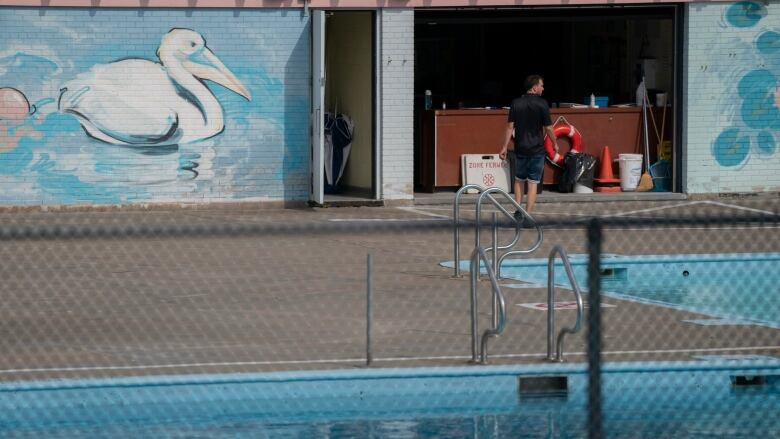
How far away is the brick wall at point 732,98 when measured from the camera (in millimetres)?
19844

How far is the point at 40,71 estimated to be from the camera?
18.4 m

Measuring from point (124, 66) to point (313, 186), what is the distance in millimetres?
3136

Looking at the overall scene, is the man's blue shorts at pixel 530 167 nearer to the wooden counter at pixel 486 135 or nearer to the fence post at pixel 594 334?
the wooden counter at pixel 486 135

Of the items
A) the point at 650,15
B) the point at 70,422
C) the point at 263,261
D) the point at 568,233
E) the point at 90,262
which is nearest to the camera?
the point at 70,422

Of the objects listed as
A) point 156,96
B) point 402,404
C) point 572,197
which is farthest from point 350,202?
point 402,404

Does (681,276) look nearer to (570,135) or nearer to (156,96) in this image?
(570,135)

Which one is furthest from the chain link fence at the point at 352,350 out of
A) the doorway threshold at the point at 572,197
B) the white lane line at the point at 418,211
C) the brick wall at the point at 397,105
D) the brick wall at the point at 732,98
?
the brick wall at the point at 732,98

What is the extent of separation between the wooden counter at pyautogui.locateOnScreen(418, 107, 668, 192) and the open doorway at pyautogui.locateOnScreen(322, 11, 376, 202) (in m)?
1.16

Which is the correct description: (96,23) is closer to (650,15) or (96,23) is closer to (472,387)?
(650,15)

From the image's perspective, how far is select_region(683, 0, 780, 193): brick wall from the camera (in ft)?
65.1

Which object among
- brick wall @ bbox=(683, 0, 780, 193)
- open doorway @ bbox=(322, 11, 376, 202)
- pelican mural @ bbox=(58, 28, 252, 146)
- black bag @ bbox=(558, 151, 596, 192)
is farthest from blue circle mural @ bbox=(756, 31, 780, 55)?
pelican mural @ bbox=(58, 28, 252, 146)

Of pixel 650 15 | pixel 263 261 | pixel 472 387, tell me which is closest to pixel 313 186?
pixel 650 15

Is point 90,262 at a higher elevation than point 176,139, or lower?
lower

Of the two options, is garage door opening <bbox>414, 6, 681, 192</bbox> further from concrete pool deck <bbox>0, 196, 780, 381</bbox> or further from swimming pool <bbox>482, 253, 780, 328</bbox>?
swimming pool <bbox>482, 253, 780, 328</bbox>
